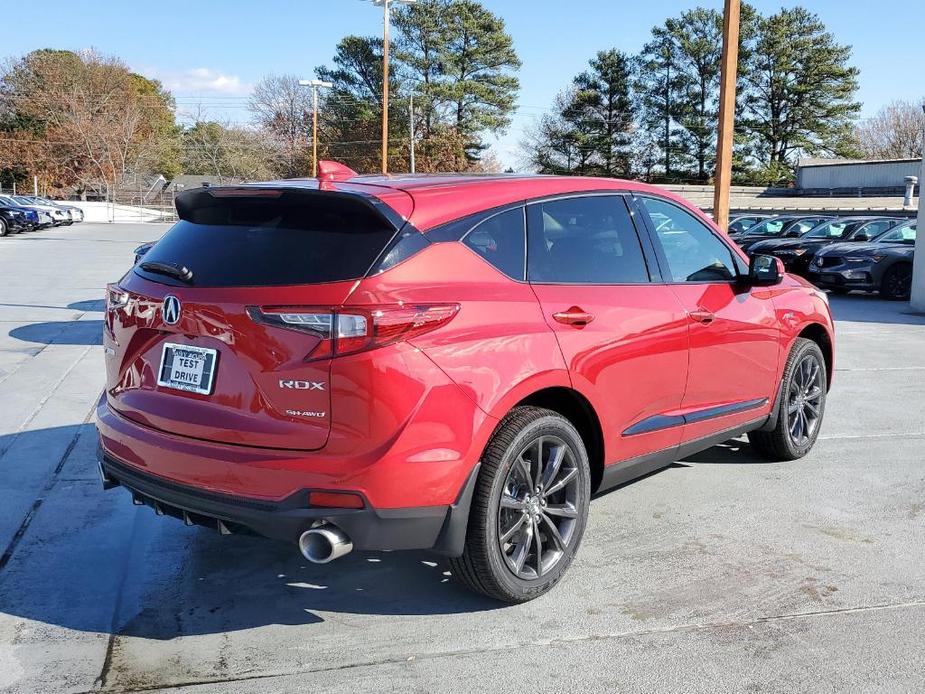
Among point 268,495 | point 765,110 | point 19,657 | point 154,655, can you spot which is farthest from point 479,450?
point 765,110

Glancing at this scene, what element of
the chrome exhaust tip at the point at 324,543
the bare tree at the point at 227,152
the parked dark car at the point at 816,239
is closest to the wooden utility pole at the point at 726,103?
the parked dark car at the point at 816,239

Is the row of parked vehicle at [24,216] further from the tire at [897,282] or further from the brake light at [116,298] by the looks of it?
the brake light at [116,298]

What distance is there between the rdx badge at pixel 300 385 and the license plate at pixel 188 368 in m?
0.32

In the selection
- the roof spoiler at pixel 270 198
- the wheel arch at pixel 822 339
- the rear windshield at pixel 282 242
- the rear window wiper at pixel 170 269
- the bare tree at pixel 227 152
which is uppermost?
the bare tree at pixel 227 152

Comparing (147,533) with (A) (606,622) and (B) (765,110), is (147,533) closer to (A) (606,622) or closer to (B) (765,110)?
(A) (606,622)

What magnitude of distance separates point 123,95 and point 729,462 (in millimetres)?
72703

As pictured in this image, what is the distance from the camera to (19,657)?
11.1ft

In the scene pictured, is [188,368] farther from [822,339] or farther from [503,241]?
[822,339]

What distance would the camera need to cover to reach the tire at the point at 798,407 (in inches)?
224

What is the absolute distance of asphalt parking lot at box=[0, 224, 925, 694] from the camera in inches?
130

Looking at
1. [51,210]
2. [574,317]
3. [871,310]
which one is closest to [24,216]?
[51,210]

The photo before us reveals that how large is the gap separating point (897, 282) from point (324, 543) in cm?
1627

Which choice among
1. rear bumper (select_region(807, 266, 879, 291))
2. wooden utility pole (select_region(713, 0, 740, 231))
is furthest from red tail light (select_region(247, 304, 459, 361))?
rear bumper (select_region(807, 266, 879, 291))

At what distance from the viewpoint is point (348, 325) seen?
3.21 m
